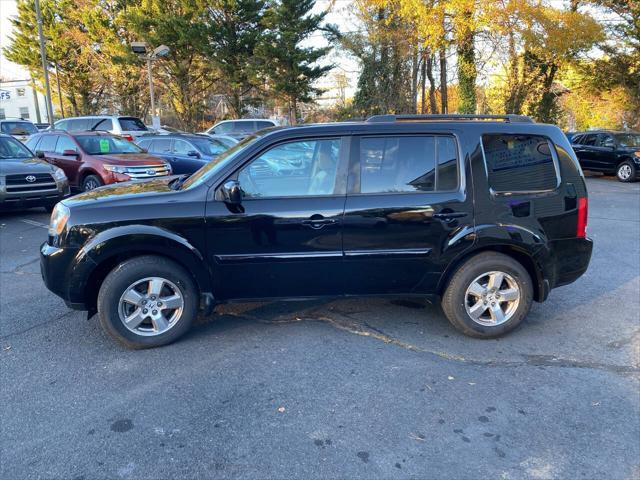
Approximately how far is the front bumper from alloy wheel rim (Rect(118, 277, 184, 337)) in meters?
0.34

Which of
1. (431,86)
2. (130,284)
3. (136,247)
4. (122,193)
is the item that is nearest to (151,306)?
(130,284)

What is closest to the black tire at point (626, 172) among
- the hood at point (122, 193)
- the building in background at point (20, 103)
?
the hood at point (122, 193)

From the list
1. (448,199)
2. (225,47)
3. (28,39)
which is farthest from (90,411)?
(28,39)

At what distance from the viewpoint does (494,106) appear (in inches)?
981

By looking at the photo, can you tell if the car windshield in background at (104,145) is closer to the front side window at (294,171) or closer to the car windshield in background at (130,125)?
the car windshield in background at (130,125)

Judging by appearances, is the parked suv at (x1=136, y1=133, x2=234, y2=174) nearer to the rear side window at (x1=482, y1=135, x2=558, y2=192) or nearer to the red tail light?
the rear side window at (x1=482, y1=135, x2=558, y2=192)

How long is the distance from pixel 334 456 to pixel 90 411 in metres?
1.60

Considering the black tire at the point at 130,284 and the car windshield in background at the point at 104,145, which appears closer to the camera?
the black tire at the point at 130,284

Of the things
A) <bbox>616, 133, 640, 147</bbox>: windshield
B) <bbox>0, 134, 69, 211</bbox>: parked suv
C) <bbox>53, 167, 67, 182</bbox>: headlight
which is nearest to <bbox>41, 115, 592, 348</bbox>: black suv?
<bbox>0, 134, 69, 211</bbox>: parked suv

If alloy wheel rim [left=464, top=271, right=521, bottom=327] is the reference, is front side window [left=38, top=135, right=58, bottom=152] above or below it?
above

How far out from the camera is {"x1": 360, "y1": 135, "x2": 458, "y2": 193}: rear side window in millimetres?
3908

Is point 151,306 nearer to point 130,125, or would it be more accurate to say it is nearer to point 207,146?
point 207,146

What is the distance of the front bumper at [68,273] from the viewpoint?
3.75 metres

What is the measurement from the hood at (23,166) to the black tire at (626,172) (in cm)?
1654
